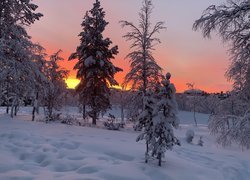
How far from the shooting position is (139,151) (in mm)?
12953

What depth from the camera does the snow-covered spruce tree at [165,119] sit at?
35.0 ft

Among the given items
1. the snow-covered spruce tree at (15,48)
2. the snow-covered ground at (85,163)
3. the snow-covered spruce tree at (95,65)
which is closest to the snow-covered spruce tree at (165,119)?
the snow-covered ground at (85,163)

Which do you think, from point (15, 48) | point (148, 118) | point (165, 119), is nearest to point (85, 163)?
point (148, 118)

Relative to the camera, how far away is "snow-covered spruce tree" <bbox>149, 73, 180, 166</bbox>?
10.7 meters

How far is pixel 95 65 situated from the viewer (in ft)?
102

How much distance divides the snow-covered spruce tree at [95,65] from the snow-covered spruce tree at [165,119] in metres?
19.8

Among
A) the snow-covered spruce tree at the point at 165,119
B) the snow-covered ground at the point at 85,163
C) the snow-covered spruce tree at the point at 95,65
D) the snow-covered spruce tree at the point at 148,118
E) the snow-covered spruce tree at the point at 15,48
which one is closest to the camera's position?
the snow-covered ground at the point at 85,163

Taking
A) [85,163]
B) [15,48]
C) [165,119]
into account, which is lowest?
[85,163]

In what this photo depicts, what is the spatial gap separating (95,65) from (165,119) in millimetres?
21190

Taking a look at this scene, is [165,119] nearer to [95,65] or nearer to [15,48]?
[15,48]

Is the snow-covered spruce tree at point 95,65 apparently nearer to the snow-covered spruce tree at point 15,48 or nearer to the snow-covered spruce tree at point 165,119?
the snow-covered spruce tree at point 15,48

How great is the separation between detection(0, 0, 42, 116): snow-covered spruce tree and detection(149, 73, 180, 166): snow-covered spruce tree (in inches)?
408

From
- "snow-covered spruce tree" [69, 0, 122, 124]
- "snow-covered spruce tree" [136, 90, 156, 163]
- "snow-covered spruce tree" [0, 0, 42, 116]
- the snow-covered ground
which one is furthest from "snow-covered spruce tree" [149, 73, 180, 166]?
"snow-covered spruce tree" [69, 0, 122, 124]

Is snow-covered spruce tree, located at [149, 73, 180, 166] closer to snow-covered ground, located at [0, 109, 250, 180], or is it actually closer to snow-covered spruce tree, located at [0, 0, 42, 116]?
snow-covered ground, located at [0, 109, 250, 180]
